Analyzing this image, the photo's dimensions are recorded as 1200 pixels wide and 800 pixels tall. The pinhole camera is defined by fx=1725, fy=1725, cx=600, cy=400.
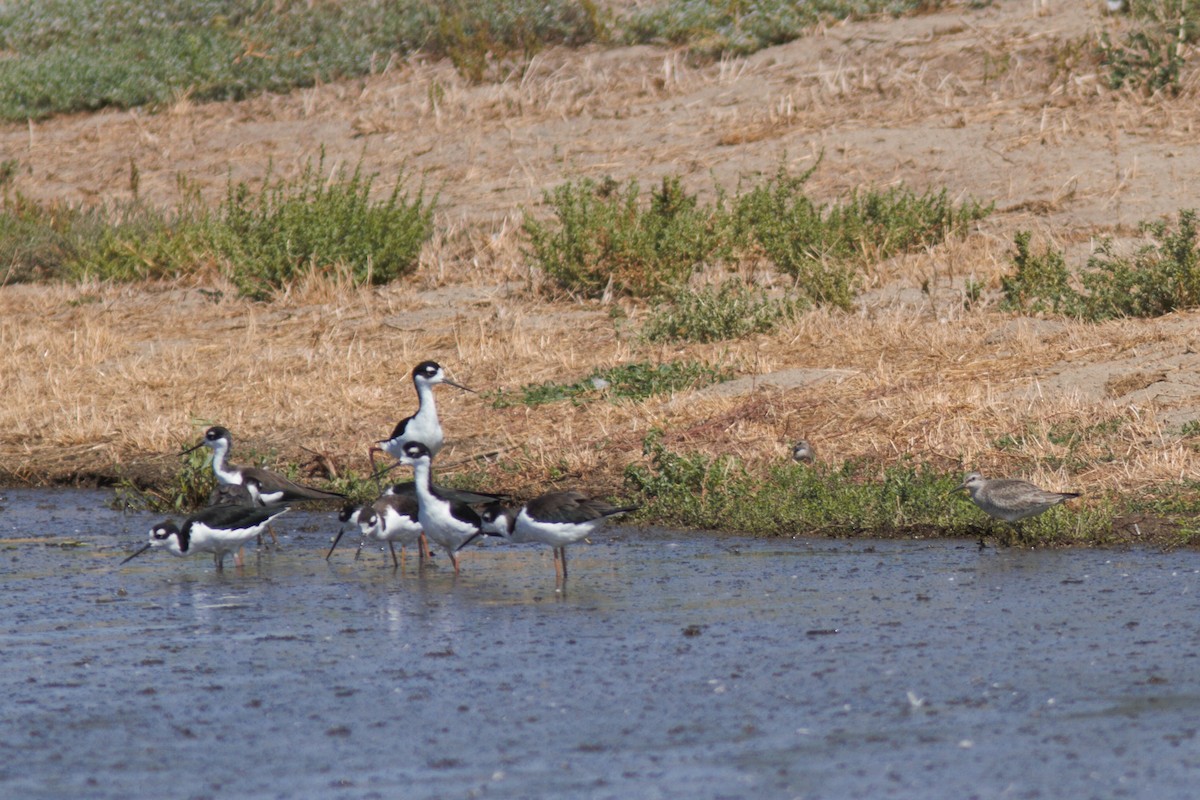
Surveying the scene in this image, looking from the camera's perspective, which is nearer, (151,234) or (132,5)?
A: (151,234)

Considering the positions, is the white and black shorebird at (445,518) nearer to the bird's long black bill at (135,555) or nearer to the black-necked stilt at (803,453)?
the bird's long black bill at (135,555)

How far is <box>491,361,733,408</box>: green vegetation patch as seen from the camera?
1293cm

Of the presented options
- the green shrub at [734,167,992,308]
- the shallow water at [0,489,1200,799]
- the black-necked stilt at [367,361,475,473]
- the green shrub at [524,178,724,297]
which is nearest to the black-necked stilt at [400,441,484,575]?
the shallow water at [0,489,1200,799]

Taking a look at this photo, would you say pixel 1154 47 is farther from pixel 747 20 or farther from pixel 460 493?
pixel 460 493

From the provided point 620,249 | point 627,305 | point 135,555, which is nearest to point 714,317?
point 627,305

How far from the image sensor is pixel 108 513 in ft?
38.5

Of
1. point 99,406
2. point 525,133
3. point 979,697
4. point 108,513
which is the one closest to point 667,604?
point 979,697

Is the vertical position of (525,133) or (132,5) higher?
(132,5)

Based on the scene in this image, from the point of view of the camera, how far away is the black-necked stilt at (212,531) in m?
9.83

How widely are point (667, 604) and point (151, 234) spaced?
13.8 meters

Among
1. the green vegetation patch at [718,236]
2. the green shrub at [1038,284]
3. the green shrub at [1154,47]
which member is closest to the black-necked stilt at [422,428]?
the green vegetation patch at [718,236]

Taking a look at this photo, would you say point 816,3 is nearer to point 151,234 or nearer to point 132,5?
point 151,234

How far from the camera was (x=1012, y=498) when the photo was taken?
912 cm

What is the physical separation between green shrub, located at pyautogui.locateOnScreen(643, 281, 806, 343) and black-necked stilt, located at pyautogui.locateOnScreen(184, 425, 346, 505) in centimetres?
425
